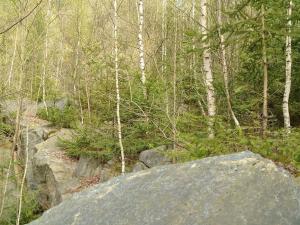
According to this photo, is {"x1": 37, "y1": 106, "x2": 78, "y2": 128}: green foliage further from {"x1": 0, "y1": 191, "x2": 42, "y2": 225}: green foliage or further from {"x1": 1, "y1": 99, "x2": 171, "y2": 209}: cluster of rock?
{"x1": 0, "y1": 191, "x2": 42, "y2": 225}: green foliage

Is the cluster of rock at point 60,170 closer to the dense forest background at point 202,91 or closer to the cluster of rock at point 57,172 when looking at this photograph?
the cluster of rock at point 57,172

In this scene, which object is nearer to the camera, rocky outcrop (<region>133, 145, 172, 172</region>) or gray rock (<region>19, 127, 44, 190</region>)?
rocky outcrop (<region>133, 145, 172, 172</region>)

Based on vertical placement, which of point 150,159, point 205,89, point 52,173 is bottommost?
point 52,173

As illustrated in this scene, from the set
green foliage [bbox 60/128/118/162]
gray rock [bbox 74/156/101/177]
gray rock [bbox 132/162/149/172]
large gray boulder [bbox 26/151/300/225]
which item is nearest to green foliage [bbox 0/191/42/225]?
gray rock [bbox 74/156/101/177]

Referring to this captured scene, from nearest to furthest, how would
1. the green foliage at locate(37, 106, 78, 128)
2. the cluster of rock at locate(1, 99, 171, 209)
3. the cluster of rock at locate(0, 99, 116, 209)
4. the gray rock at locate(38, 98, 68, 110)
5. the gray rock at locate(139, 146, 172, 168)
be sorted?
the gray rock at locate(139, 146, 172, 168)
the cluster of rock at locate(1, 99, 171, 209)
the cluster of rock at locate(0, 99, 116, 209)
the green foliage at locate(37, 106, 78, 128)
the gray rock at locate(38, 98, 68, 110)

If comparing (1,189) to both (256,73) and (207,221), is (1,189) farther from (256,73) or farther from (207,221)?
(207,221)

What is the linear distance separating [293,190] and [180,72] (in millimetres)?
8096

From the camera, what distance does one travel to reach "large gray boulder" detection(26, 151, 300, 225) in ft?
9.71

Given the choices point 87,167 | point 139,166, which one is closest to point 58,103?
point 87,167

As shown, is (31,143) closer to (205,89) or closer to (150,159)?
(150,159)

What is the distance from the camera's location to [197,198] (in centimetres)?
311

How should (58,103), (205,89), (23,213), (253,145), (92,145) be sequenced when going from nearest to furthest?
(253,145), (205,89), (23,213), (92,145), (58,103)

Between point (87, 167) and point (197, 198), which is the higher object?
point (197, 198)

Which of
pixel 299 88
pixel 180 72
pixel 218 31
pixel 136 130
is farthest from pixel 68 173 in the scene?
pixel 218 31
